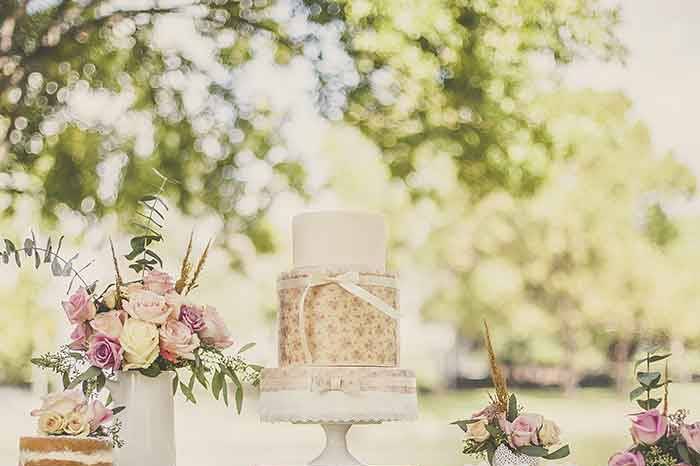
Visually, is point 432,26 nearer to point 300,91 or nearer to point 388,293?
point 300,91

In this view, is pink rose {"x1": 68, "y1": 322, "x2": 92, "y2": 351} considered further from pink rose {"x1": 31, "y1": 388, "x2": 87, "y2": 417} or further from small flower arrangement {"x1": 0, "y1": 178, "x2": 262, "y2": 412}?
pink rose {"x1": 31, "y1": 388, "x2": 87, "y2": 417}

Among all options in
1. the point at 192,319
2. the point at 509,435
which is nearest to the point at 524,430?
the point at 509,435

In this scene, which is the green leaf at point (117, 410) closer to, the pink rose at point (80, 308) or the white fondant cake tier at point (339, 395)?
the pink rose at point (80, 308)

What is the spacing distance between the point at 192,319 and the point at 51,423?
296 millimetres

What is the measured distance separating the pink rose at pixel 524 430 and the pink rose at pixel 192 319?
543mm

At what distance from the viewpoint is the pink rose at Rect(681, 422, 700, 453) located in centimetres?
173

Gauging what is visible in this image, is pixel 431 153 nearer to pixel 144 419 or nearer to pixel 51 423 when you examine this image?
pixel 144 419

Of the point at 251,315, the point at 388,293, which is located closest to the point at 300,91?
the point at 251,315

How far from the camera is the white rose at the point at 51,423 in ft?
5.33

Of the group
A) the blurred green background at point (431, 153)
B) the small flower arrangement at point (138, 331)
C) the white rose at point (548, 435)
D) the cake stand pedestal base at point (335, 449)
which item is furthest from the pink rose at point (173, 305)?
the blurred green background at point (431, 153)

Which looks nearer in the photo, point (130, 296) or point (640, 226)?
point (130, 296)

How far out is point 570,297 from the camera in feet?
11.0

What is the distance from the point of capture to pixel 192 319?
1.81 m

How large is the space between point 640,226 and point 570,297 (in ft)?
1.01
